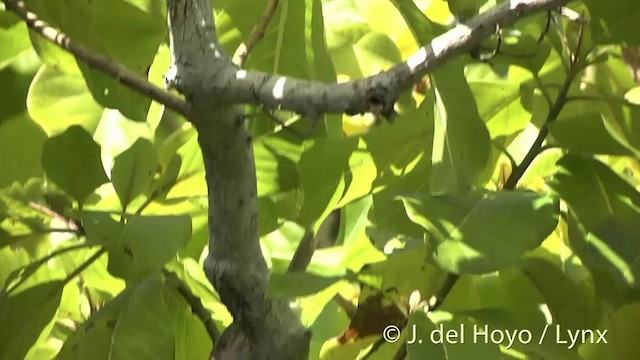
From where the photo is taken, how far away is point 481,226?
322mm

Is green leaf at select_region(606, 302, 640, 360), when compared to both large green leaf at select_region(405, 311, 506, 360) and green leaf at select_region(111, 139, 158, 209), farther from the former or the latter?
green leaf at select_region(111, 139, 158, 209)

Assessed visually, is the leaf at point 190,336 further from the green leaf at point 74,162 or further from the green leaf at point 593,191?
the green leaf at point 593,191

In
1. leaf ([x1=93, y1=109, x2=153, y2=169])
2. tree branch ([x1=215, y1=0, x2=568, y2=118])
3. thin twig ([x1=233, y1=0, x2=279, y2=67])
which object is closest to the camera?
tree branch ([x1=215, y1=0, x2=568, y2=118])

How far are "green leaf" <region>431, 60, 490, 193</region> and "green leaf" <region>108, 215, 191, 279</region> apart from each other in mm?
122

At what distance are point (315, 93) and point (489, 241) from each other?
12cm

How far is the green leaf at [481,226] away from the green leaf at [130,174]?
16cm

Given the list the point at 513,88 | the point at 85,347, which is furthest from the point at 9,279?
the point at 513,88

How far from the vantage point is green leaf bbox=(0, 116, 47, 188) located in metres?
0.42

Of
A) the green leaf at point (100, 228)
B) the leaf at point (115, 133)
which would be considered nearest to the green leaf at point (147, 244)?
the green leaf at point (100, 228)

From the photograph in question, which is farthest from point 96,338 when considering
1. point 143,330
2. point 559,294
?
point 559,294

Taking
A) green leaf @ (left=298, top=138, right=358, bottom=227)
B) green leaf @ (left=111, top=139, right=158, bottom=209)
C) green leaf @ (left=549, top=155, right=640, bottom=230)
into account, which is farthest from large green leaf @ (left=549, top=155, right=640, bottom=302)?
green leaf @ (left=111, top=139, right=158, bottom=209)

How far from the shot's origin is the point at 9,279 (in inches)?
15.1

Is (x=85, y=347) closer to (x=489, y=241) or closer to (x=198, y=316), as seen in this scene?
(x=198, y=316)

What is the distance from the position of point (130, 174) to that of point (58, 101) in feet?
0.26
